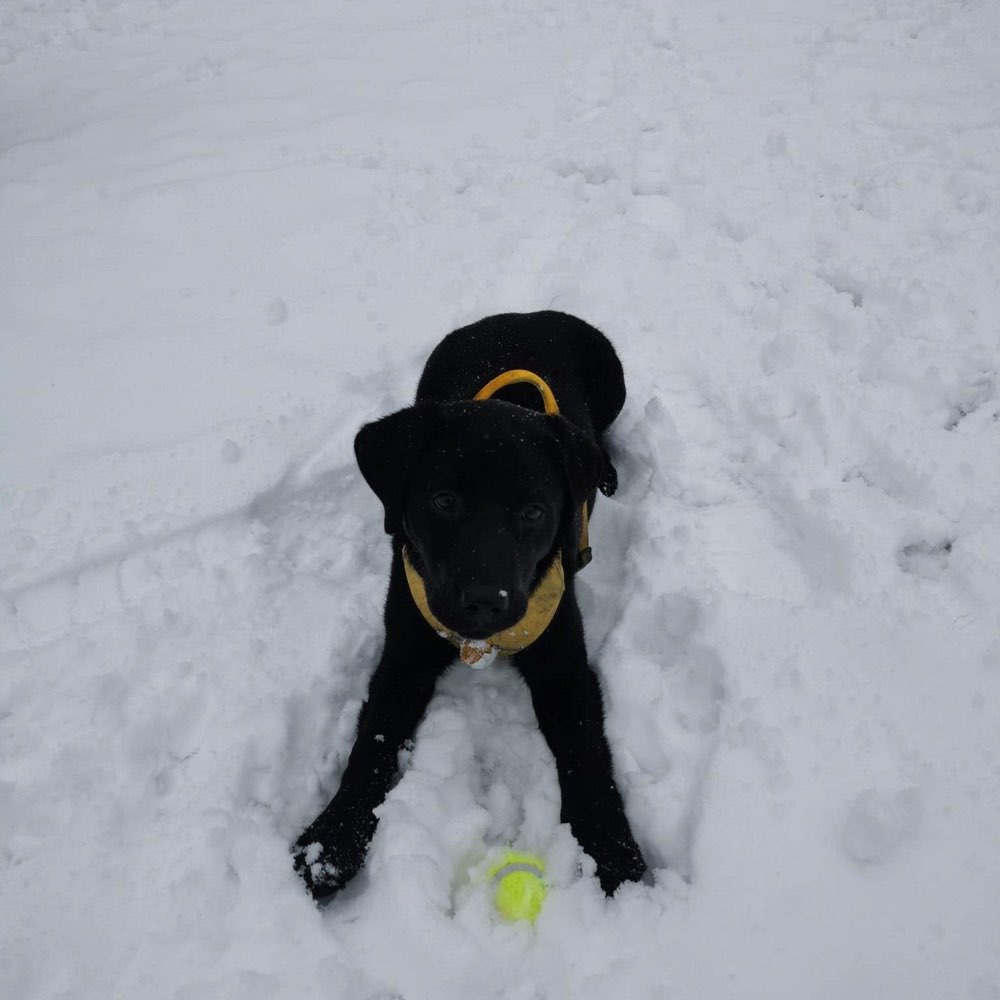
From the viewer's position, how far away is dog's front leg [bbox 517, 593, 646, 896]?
2.34 metres

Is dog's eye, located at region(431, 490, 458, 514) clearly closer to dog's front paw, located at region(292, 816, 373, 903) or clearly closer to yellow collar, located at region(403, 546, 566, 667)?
yellow collar, located at region(403, 546, 566, 667)

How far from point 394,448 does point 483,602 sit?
61 centimetres

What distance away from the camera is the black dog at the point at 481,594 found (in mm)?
2320

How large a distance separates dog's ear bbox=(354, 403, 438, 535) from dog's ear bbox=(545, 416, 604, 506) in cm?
39

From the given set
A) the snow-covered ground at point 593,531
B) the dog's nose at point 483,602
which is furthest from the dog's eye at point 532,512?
the snow-covered ground at point 593,531

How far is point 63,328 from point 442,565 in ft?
9.78

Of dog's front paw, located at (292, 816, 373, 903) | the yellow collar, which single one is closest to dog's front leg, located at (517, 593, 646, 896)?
the yellow collar

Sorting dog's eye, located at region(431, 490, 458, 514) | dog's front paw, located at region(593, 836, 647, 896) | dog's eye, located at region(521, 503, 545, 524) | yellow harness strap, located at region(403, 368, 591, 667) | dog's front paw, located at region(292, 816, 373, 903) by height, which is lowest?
dog's front paw, located at region(593, 836, 647, 896)

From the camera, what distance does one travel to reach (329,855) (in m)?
2.34

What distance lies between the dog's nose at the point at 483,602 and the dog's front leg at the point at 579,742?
0.51 metres

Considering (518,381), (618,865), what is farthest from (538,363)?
(618,865)

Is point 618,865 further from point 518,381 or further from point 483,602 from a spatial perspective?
point 518,381

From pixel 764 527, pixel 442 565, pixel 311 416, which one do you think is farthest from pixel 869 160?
pixel 442 565

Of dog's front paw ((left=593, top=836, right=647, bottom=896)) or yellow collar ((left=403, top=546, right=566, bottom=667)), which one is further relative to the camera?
yellow collar ((left=403, top=546, right=566, bottom=667))
